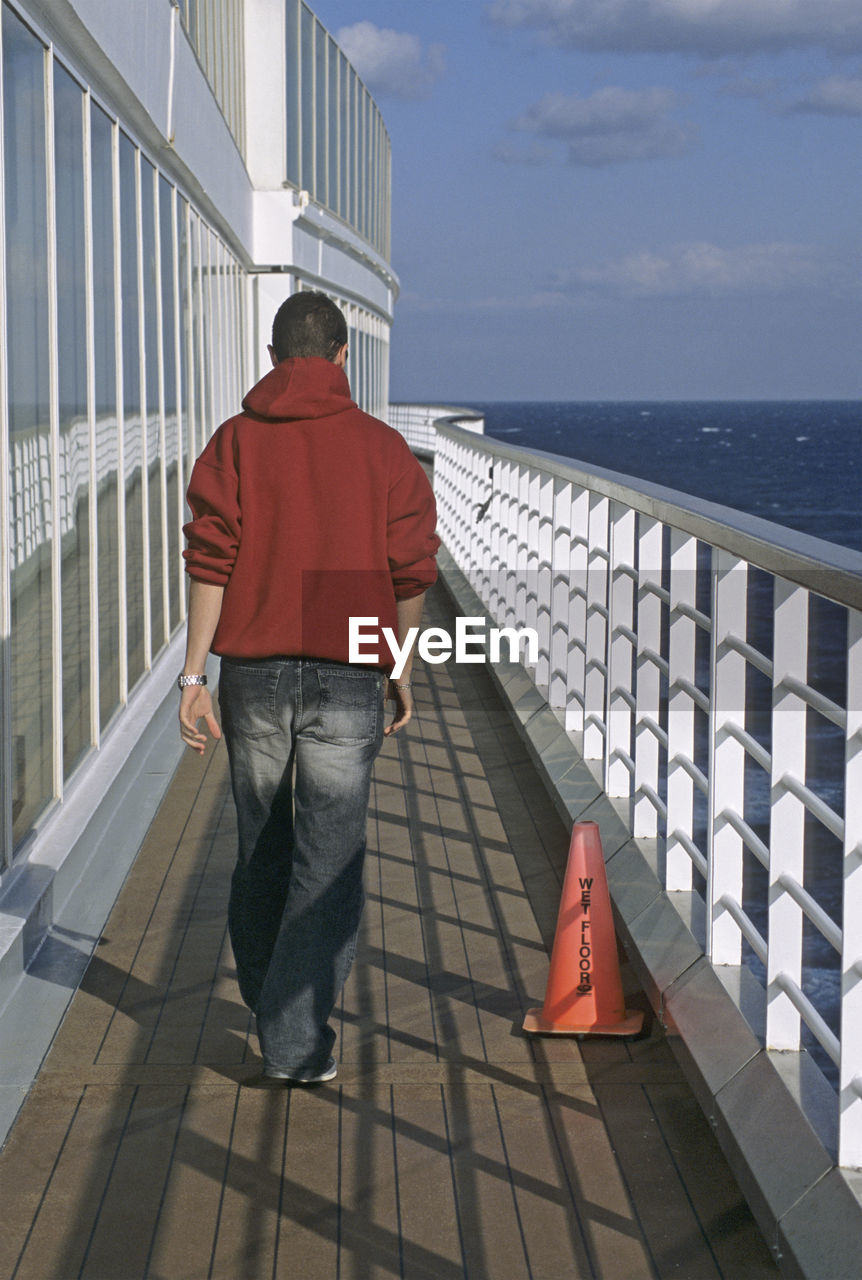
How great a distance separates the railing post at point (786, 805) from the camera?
11.1 feet

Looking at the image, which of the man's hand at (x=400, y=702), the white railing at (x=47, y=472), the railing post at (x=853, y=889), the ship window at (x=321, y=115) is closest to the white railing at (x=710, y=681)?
the railing post at (x=853, y=889)

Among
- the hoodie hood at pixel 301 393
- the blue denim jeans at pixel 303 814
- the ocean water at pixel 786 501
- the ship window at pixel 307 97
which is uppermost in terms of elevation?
the ship window at pixel 307 97

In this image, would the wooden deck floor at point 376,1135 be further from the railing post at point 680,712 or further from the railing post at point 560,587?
the railing post at point 560,587

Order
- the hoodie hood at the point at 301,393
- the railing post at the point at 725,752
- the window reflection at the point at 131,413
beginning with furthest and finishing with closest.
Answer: the window reflection at the point at 131,413, the railing post at the point at 725,752, the hoodie hood at the point at 301,393

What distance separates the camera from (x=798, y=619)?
11.0 ft

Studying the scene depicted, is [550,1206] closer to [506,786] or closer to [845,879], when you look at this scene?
[845,879]

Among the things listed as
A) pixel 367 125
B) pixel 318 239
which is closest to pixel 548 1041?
pixel 318 239

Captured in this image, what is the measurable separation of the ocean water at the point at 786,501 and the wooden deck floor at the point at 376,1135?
4.57ft

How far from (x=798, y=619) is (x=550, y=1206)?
1.31 m

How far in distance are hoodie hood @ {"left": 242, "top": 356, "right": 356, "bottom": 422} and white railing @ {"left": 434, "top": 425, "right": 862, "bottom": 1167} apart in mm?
947

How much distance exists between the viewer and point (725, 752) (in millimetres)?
4016

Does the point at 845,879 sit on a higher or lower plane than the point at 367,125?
lower

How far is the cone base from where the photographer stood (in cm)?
440

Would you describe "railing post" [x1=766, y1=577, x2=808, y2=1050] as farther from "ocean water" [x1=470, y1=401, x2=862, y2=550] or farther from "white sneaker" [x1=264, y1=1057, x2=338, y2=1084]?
"ocean water" [x1=470, y1=401, x2=862, y2=550]
